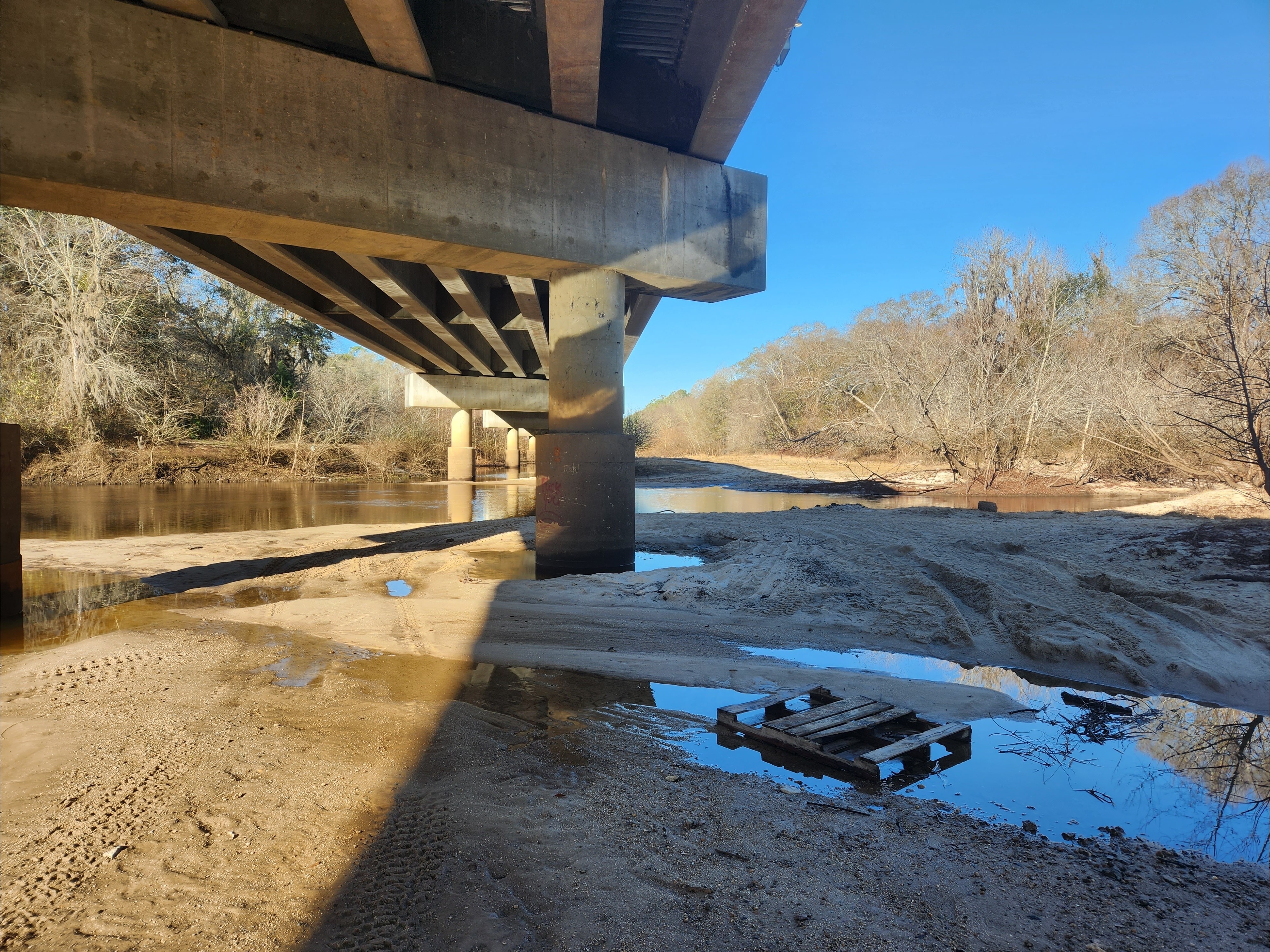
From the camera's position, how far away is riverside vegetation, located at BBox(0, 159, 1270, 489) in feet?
66.1

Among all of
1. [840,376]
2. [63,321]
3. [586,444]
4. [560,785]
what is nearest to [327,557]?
[586,444]

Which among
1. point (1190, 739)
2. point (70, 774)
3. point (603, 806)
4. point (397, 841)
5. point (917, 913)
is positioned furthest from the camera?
point (1190, 739)

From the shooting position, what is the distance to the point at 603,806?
313cm

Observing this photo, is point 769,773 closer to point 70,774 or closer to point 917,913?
point 917,913

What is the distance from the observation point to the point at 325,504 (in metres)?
19.2

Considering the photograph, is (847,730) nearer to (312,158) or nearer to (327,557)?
(312,158)

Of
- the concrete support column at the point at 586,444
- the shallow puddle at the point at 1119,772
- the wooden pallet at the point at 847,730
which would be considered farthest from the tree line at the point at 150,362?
the shallow puddle at the point at 1119,772

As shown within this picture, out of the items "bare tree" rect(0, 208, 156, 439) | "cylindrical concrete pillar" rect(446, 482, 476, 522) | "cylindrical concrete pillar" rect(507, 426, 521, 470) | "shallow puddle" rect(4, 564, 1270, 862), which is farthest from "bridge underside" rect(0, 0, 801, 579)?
"cylindrical concrete pillar" rect(507, 426, 521, 470)

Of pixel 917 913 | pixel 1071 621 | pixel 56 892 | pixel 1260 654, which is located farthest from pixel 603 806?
pixel 1260 654

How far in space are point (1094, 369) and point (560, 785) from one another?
25.2 m

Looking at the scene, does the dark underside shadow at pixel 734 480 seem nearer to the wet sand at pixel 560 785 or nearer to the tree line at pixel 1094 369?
the tree line at pixel 1094 369

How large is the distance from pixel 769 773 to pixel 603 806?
975 millimetres

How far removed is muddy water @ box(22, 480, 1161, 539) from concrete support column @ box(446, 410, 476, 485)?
16.1 ft

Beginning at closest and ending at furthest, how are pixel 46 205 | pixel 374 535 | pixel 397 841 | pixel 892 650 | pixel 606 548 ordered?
pixel 397 841 < pixel 892 650 < pixel 46 205 < pixel 606 548 < pixel 374 535
